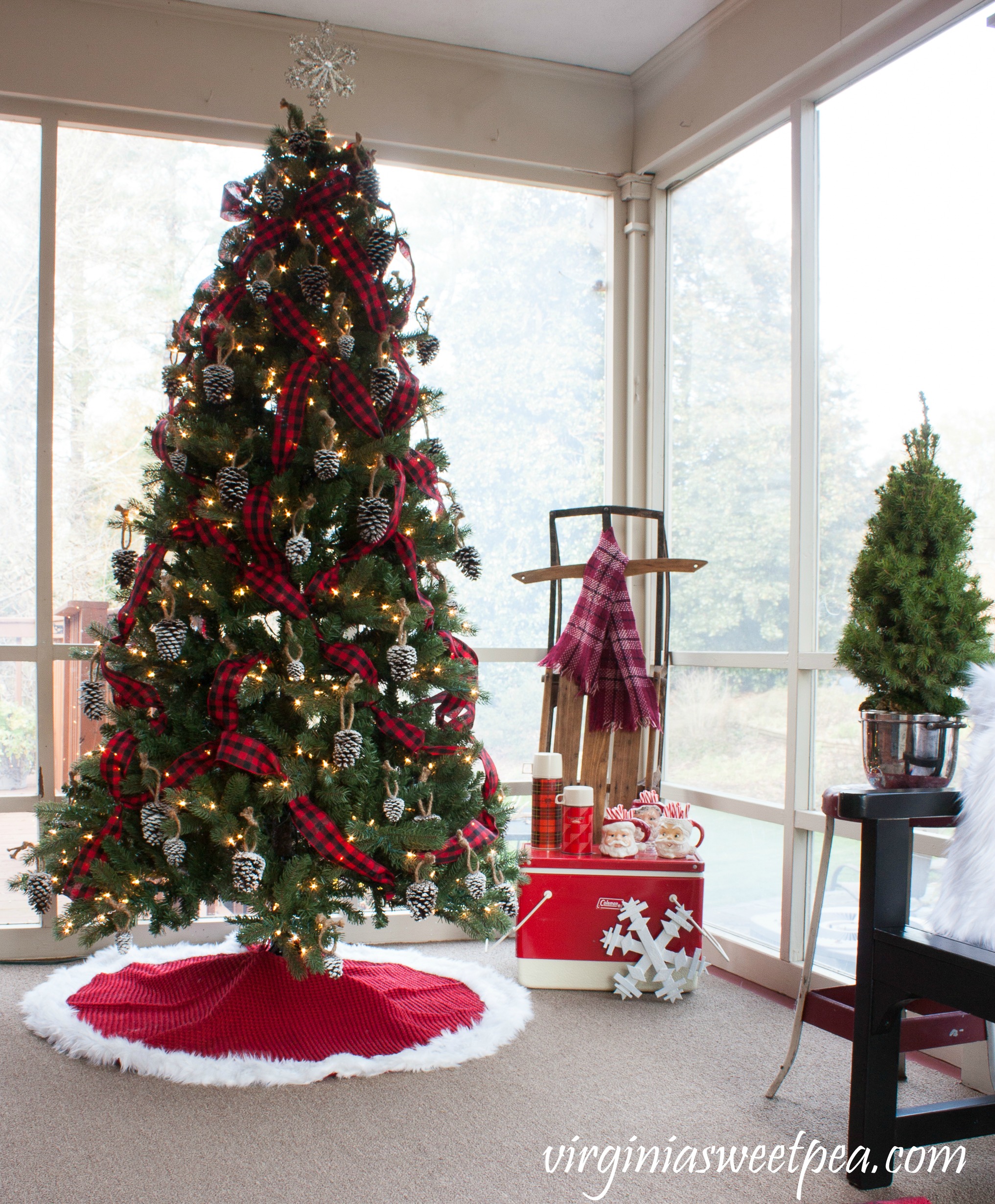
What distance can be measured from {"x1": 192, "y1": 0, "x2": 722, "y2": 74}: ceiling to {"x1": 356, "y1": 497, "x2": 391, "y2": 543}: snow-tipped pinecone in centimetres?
170

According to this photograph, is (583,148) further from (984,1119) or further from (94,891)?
(984,1119)

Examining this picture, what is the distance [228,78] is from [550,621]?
74.6 inches

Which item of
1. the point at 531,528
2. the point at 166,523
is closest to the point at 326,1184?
the point at 166,523

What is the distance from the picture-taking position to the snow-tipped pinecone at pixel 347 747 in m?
2.08

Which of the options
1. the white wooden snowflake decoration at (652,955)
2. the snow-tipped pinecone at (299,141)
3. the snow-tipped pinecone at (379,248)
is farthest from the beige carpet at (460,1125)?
the snow-tipped pinecone at (299,141)

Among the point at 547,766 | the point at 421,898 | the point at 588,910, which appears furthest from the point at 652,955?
the point at 421,898

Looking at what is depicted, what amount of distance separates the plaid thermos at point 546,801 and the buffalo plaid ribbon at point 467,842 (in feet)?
1.52

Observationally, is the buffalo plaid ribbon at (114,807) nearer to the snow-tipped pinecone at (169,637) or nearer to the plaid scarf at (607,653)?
the snow-tipped pinecone at (169,637)

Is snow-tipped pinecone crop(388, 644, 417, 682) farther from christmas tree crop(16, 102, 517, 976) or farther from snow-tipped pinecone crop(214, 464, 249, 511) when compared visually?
snow-tipped pinecone crop(214, 464, 249, 511)

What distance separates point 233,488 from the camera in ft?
7.07

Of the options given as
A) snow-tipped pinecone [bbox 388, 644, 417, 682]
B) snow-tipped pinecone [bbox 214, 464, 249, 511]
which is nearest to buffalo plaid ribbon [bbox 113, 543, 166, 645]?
snow-tipped pinecone [bbox 214, 464, 249, 511]

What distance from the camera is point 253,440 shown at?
7.39ft

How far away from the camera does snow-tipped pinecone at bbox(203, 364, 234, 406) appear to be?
2.21 m

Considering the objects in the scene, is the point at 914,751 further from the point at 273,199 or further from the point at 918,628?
the point at 273,199
